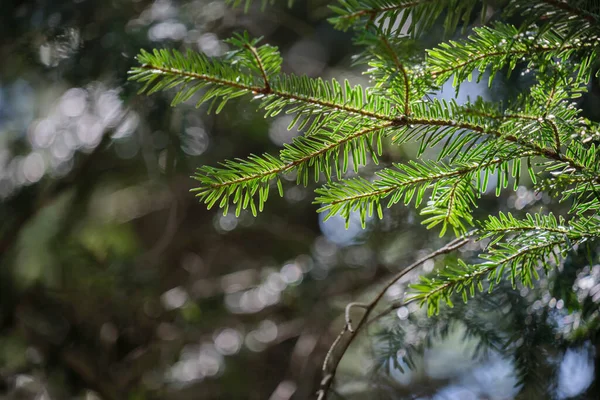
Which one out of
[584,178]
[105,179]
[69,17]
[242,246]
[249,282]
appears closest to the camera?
[584,178]

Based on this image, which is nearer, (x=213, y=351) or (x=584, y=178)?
(x=584, y=178)

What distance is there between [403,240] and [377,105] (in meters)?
0.67

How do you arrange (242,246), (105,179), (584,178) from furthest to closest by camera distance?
(242,246) < (105,179) < (584,178)

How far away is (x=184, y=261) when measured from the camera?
5.11 ft

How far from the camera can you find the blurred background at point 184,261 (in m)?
0.82

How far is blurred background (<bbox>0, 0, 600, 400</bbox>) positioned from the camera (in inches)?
32.4

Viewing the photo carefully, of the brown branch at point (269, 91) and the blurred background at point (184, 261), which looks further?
the blurred background at point (184, 261)

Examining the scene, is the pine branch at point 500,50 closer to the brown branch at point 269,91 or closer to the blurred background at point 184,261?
the brown branch at point 269,91

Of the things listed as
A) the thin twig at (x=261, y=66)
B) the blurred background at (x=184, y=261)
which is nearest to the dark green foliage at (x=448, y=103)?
the thin twig at (x=261, y=66)

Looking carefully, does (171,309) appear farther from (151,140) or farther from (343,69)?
(343,69)

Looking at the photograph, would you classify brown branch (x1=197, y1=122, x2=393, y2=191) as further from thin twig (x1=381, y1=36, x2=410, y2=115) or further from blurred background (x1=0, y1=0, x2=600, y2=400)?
blurred background (x1=0, y1=0, x2=600, y2=400)

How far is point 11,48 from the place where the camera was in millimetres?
1063

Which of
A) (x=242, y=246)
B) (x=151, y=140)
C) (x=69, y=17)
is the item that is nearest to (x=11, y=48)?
(x=69, y=17)

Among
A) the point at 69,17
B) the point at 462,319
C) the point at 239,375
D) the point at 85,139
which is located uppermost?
the point at 69,17
